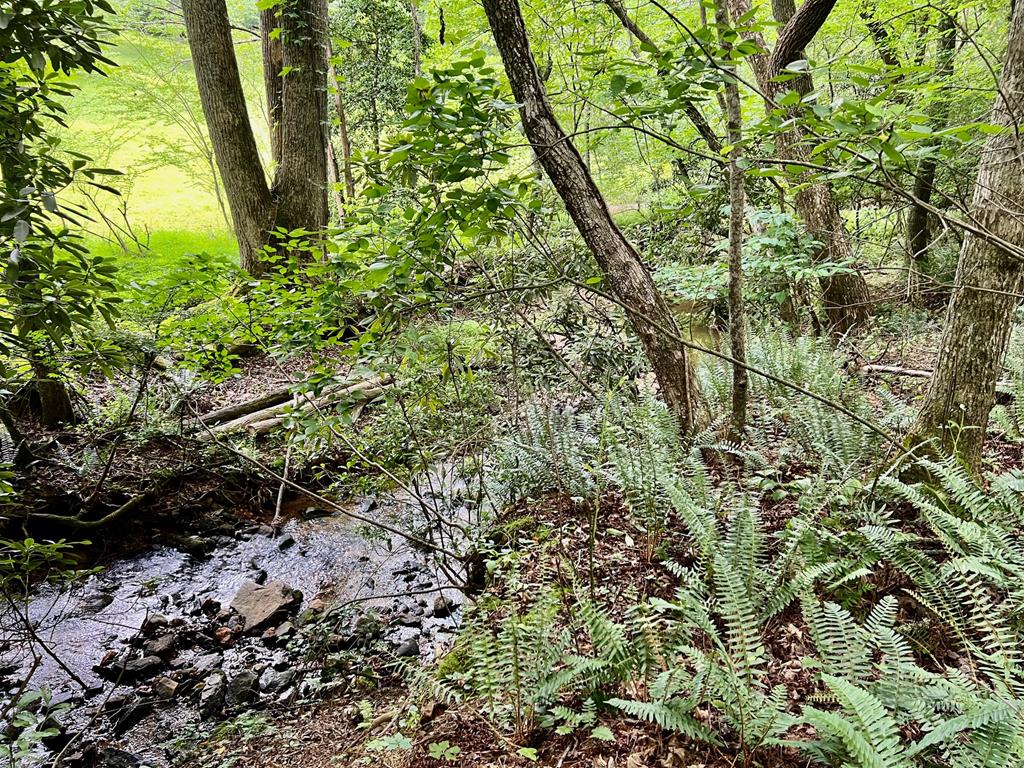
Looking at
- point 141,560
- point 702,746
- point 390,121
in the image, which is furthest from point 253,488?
point 390,121

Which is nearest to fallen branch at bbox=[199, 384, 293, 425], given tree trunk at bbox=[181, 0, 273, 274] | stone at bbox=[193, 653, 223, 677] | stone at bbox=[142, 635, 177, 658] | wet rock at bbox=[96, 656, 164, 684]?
tree trunk at bbox=[181, 0, 273, 274]

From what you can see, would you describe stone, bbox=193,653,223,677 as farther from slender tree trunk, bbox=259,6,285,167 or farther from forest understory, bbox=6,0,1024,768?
slender tree trunk, bbox=259,6,285,167

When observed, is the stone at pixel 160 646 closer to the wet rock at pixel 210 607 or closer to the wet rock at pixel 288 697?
the wet rock at pixel 210 607

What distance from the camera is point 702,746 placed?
2002mm

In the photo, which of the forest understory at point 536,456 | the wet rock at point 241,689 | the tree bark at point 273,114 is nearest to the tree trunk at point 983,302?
the forest understory at point 536,456

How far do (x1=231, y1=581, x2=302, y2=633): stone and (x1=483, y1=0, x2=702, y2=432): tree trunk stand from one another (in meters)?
3.64

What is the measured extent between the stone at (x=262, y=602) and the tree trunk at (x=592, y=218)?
3644mm

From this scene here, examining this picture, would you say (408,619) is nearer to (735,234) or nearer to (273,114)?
(735,234)

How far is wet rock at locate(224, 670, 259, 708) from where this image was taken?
3.55 m

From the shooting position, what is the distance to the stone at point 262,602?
4339mm

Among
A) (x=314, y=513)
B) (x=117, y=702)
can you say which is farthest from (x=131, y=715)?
(x=314, y=513)

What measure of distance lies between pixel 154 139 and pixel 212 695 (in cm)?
1586

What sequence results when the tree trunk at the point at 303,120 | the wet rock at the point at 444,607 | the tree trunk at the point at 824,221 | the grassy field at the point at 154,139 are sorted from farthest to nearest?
the grassy field at the point at 154,139, the tree trunk at the point at 303,120, the tree trunk at the point at 824,221, the wet rock at the point at 444,607

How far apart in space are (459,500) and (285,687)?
69.4 inches
